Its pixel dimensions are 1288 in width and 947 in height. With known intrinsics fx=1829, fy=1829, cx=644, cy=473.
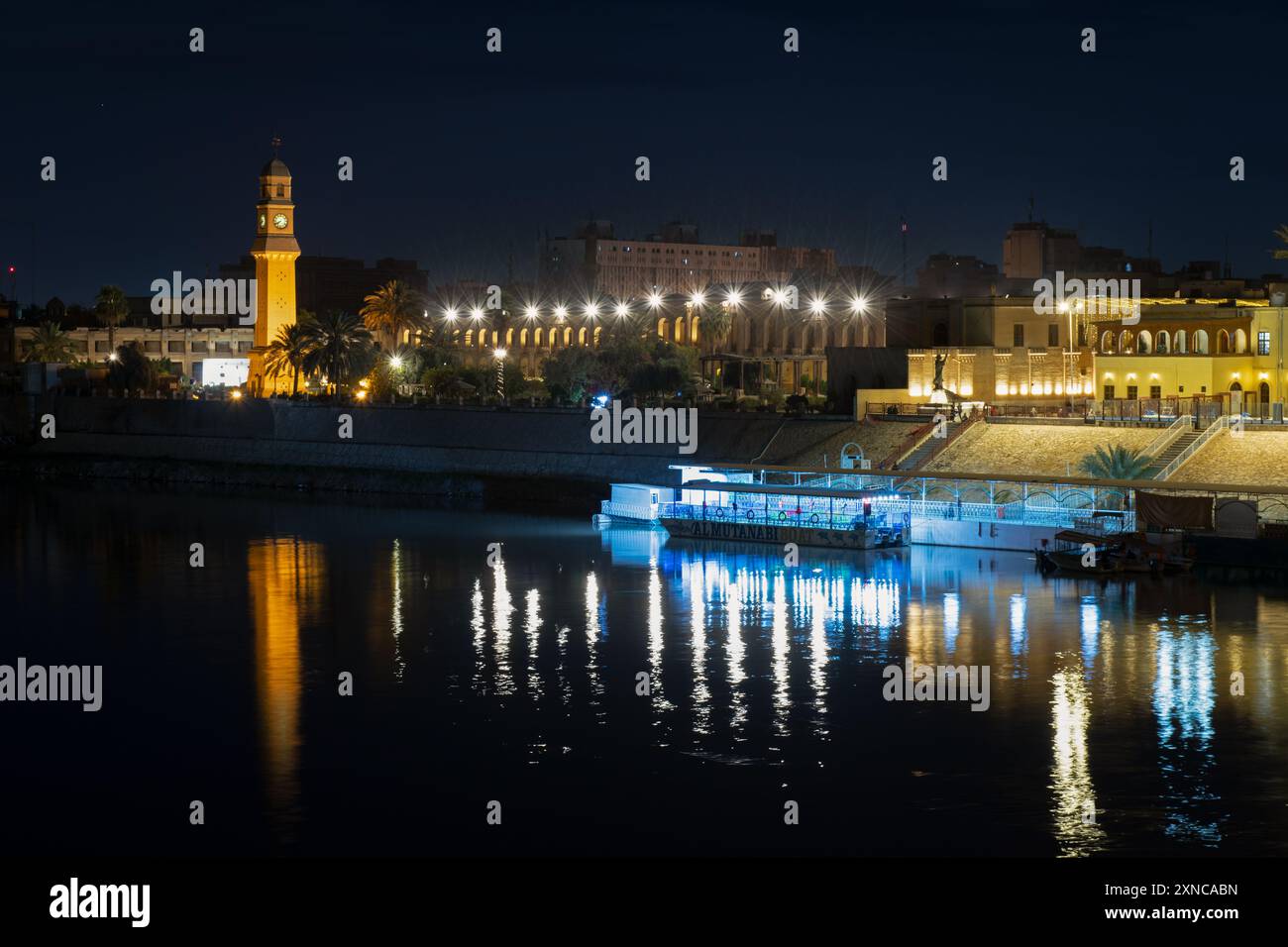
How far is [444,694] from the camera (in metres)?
35.9

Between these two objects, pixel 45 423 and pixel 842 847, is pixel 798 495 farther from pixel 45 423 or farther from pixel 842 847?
pixel 45 423

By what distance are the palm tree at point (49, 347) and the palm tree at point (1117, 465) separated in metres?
93.2

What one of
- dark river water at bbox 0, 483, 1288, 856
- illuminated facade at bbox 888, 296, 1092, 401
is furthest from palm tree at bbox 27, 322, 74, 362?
dark river water at bbox 0, 483, 1288, 856

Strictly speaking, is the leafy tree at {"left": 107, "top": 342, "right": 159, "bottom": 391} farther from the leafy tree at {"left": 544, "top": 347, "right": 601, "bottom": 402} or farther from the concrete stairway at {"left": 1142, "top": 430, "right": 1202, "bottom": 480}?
the concrete stairway at {"left": 1142, "top": 430, "right": 1202, "bottom": 480}

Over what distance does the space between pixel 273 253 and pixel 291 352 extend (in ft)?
54.8

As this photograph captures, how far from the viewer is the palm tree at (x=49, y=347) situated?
442 ft

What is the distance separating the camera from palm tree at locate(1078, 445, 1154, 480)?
5938 cm

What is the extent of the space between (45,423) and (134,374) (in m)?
6.69

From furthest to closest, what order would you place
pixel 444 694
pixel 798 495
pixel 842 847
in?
1. pixel 798 495
2. pixel 444 694
3. pixel 842 847

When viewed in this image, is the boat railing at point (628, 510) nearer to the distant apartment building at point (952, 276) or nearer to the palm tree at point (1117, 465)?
the palm tree at point (1117, 465)

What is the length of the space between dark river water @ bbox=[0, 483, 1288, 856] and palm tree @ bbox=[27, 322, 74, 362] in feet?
270

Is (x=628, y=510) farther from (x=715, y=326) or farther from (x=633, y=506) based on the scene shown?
(x=715, y=326)
